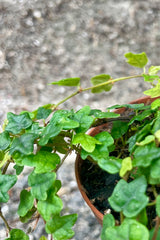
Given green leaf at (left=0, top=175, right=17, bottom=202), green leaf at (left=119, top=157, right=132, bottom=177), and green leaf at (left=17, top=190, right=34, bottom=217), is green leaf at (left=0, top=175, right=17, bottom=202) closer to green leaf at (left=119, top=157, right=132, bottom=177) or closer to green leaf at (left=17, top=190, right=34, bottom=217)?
green leaf at (left=17, top=190, right=34, bottom=217)

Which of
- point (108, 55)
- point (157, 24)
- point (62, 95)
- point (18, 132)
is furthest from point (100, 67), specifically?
point (18, 132)

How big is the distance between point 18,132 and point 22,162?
8cm

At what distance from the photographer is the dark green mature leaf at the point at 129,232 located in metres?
0.47

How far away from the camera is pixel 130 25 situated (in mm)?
1716

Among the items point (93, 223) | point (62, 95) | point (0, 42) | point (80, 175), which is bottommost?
point (93, 223)

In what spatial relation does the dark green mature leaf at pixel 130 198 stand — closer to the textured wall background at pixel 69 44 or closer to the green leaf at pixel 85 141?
the green leaf at pixel 85 141

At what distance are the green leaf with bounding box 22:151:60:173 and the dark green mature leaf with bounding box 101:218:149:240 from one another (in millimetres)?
178

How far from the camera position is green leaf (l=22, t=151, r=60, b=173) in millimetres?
607

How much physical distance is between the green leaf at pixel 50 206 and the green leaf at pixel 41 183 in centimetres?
2

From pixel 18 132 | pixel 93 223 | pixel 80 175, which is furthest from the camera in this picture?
pixel 93 223

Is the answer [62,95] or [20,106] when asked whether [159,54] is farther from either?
[20,106]

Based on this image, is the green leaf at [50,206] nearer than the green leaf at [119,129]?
Yes

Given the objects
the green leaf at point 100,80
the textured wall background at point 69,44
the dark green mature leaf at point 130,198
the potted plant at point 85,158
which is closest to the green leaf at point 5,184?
the potted plant at point 85,158

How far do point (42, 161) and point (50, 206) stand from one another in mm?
88
